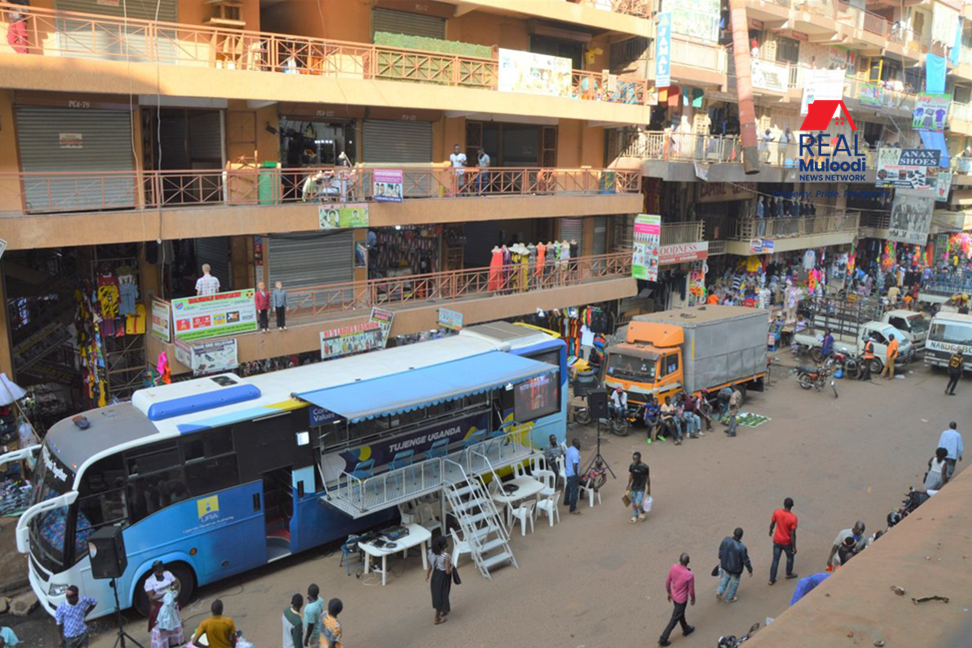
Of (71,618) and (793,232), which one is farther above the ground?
(793,232)

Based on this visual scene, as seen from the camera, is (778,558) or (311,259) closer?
(778,558)

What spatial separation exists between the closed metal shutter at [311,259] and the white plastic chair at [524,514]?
8.76m

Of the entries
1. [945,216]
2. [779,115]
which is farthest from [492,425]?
[945,216]

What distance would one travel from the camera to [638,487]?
49.3 feet

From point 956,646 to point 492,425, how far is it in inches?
422

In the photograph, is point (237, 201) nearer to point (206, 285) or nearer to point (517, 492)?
point (206, 285)

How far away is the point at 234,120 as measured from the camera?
18.5m

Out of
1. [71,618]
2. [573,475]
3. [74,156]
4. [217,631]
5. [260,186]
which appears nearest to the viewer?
[217,631]

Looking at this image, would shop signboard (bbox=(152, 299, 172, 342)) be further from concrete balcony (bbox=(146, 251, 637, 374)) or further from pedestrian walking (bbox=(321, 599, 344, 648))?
pedestrian walking (bbox=(321, 599, 344, 648))

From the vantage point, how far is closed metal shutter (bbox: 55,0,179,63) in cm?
1573

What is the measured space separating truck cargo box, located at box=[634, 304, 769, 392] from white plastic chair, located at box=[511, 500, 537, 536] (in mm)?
8058

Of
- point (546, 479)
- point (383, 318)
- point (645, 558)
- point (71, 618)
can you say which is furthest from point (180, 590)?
point (383, 318)

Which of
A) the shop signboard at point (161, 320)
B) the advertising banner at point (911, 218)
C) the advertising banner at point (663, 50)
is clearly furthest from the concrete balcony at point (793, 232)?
the shop signboard at point (161, 320)

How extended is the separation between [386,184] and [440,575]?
1084cm
